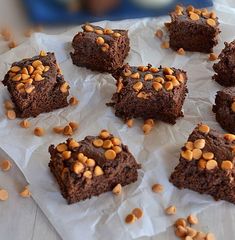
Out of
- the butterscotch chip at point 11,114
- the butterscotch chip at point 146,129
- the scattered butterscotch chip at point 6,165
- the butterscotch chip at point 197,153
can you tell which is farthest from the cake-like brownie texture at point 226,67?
the scattered butterscotch chip at point 6,165

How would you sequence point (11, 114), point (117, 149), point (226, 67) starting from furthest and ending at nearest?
point (226, 67) → point (11, 114) → point (117, 149)

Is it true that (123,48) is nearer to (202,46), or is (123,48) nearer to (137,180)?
(202,46)

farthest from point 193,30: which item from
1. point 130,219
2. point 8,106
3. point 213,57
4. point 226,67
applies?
point 130,219

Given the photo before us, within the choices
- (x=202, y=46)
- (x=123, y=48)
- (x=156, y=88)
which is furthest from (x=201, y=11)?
(x=156, y=88)

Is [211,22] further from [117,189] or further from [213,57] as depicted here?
[117,189]

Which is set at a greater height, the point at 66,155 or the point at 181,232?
the point at 66,155
